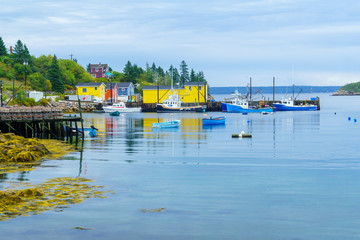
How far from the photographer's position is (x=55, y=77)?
174m

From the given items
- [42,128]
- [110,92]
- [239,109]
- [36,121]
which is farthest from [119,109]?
[36,121]

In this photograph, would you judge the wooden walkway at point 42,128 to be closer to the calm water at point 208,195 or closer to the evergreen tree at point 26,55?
the calm water at point 208,195

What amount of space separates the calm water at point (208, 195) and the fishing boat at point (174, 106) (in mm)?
104083

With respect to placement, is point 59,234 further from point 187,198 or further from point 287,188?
point 287,188

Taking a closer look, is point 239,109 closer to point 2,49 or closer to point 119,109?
point 119,109

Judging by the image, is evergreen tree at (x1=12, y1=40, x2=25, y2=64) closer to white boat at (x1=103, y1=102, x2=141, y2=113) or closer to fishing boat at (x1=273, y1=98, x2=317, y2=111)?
white boat at (x1=103, y1=102, x2=141, y2=113)

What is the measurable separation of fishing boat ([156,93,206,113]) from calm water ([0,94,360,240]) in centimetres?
10408

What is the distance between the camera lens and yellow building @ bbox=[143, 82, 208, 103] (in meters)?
174

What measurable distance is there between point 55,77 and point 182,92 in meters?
47.4

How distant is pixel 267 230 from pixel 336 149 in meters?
39.3

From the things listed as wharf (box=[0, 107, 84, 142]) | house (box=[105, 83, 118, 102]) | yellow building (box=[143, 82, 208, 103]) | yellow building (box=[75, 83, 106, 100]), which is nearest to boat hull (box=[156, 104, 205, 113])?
yellow building (box=[143, 82, 208, 103])

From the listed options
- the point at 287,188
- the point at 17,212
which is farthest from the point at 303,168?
the point at 17,212

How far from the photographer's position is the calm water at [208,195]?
2144cm

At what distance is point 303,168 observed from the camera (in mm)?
41438
